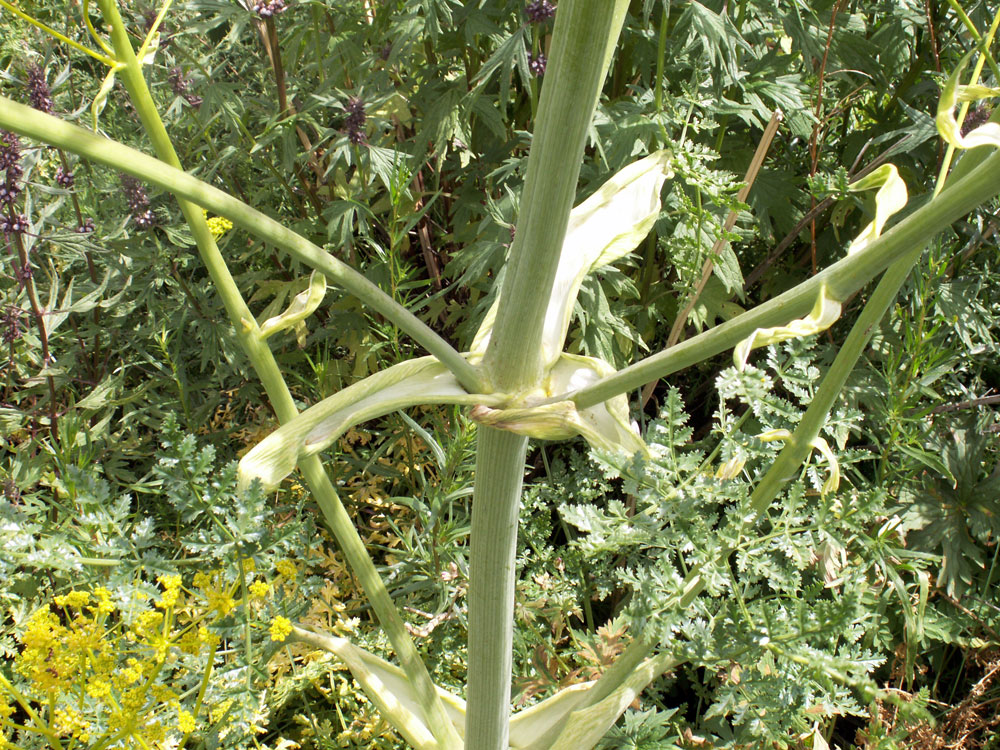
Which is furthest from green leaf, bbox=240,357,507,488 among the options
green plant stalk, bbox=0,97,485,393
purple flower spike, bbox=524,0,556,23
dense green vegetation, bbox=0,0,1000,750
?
purple flower spike, bbox=524,0,556,23

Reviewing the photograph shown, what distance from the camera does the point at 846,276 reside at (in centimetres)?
53

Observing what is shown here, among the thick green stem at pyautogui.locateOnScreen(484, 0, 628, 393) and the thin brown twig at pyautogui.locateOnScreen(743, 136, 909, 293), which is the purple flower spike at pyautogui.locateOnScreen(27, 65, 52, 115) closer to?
the thick green stem at pyautogui.locateOnScreen(484, 0, 628, 393)

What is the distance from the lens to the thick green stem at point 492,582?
2.59 feet

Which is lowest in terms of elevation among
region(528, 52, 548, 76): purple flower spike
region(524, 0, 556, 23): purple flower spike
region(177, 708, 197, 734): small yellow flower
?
region(177, 708, 197, 734): small yellow flower

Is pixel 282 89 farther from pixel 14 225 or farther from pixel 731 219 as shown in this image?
pixel 731 219

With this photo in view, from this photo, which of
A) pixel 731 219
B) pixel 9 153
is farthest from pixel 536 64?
pixel 9 153

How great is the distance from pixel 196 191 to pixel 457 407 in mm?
795

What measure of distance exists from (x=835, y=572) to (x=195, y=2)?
1.49 meters

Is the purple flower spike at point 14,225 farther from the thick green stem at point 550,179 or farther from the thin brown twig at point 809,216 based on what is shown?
the thin brown twig at point 809,216

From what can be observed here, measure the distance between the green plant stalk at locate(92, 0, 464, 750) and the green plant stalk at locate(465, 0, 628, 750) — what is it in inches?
3.7

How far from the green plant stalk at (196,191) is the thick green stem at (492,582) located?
12cm

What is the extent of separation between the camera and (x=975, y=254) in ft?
5.25

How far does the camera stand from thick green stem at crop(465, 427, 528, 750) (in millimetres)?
791

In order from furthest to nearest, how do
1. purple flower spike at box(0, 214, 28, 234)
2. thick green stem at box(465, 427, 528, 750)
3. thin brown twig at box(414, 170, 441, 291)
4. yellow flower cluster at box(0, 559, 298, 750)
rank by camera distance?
thin brown twig at box(414, 170, 441, 291), purple flower spike at box(0, 214, 28, 234), yellow flower cluster at box(0, 559, 298, 750), thick green stem at box(465, 427, 528, 750)
